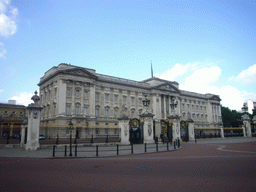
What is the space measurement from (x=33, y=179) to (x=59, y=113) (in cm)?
4150

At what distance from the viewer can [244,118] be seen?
4522 centimetres

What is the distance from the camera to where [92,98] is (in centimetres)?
5306

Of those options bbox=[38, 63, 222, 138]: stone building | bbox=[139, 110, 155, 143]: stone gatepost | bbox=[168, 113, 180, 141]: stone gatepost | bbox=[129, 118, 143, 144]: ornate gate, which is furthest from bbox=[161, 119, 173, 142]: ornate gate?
bbox=[38, 63, 222, 138]: stone building

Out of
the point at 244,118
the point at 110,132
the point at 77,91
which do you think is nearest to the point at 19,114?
the point at 77,91

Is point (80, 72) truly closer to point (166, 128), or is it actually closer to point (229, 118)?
point (166, 128)

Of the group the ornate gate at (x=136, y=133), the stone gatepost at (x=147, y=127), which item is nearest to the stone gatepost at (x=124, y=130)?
the ornate gate at (x=136, y=133)

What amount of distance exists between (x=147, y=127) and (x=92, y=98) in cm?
2970

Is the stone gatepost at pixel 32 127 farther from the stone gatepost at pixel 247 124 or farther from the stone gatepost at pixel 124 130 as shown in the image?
the stone gatepost at pixel 247 124

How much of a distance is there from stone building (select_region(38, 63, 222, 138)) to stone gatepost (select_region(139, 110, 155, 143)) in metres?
10.5

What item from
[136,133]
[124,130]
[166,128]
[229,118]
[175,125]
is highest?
[229,118]

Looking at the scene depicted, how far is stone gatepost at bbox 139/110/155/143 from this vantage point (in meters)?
26.0

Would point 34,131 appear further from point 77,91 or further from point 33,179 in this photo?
point 77,91

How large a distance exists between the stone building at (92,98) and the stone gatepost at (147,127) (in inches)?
414

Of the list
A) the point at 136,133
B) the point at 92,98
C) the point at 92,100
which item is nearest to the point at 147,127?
the point at 136,133
